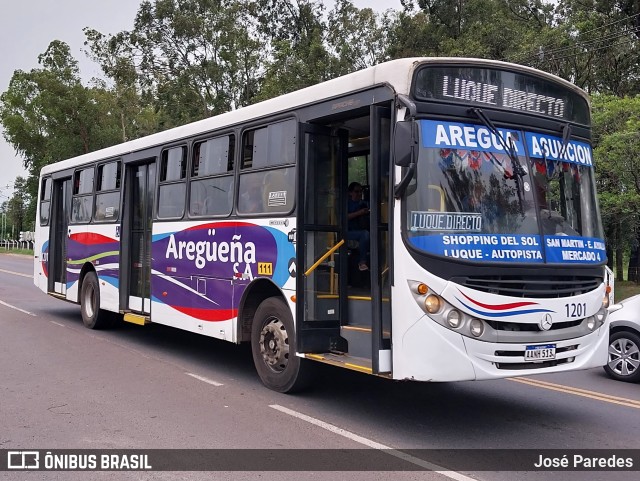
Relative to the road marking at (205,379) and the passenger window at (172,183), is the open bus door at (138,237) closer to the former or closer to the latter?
the passenger window at (172,183)

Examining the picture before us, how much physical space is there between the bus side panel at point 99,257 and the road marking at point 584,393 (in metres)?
6.88

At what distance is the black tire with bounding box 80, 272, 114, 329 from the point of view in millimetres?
12148

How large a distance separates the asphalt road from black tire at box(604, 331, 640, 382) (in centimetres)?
25

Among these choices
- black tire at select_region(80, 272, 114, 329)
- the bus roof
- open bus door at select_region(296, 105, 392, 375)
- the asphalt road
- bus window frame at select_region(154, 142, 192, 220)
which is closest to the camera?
the asphalt road

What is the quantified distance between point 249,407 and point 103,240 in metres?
6.18

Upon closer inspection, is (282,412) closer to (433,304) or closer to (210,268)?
(433,304)

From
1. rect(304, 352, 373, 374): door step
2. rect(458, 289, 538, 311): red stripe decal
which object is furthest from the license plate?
rect(304, 352, 373, 374): door step

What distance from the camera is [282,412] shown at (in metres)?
6.67

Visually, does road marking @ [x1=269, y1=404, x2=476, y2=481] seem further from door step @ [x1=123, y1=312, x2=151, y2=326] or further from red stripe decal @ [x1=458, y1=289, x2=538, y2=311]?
door step @ [x1=123, y1=312, x2=151, y2=326]

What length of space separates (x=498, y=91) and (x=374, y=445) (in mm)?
3455

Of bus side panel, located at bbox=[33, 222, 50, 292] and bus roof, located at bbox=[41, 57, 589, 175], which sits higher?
bus roof, located at bbox=[41, 57, 589, 175]

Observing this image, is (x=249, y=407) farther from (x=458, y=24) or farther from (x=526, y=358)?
(x=458, y=24)

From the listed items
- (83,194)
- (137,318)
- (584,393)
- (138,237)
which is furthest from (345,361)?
(83,194)

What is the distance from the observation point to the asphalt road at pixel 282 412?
5.65 m
